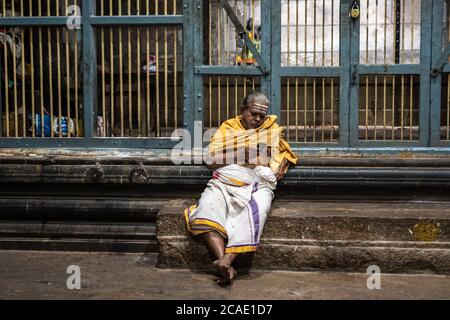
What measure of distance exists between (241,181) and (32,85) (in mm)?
2057

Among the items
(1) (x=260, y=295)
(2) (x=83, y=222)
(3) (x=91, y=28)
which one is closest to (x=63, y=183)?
(2) (x=83, y=222)

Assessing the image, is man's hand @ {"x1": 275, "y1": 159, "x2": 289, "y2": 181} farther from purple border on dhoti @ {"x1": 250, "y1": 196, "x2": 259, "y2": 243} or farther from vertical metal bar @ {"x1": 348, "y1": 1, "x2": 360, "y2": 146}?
vertical metal bar @ {"x1": 348, "y1": 1, "x2": 360, "y2": 146}

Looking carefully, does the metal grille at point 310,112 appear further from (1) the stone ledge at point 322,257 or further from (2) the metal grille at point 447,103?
(1) the stone ledge at point 322,257

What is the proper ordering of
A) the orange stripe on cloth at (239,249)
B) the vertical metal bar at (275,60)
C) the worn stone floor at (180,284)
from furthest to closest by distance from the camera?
the vertical metal bar at (275,60) < the orange stripe on cloth at (239,249) < the worn stone floor at (180,284)

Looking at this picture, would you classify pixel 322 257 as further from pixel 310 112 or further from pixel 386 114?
pixel 310 112

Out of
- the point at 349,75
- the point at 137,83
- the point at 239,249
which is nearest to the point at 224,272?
the point at 239,249

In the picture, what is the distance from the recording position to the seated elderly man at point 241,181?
13.1ft

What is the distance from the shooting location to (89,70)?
4.86 metres

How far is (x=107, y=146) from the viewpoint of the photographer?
491cm

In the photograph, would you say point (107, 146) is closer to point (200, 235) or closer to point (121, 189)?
point (121, 189)

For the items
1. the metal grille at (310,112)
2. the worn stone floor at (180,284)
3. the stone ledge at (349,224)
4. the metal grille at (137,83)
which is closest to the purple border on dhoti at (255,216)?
the stone ledge at (349,224)

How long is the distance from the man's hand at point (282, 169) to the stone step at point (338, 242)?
33 cm

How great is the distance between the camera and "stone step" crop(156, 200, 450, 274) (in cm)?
408

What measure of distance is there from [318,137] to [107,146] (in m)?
2.09
